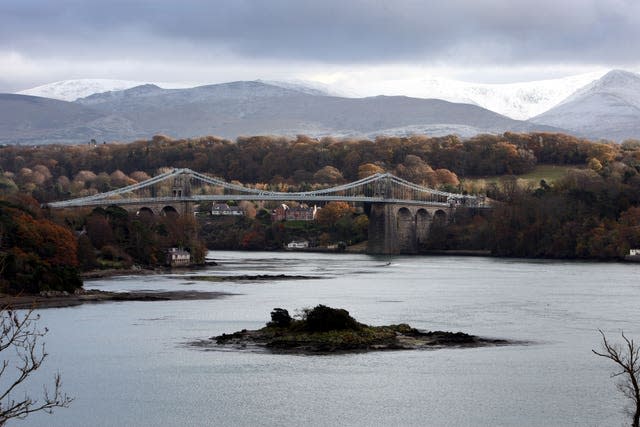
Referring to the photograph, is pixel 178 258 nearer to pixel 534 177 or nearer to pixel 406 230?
pixel 406 230

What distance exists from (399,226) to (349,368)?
195 feet

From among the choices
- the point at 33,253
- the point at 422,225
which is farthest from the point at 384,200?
the point at 33,253

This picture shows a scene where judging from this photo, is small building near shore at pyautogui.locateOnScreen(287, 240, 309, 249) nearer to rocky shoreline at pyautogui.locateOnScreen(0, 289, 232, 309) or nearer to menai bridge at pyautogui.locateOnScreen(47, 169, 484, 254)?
menai bridge at pyautogui.locateOnScreen(47, 169, 484, 254)

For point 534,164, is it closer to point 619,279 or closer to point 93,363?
point 619,279

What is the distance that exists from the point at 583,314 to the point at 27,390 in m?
17.7

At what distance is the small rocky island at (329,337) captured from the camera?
27125mm

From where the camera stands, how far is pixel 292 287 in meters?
44.4

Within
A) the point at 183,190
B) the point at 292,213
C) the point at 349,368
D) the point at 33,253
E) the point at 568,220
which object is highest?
the point at 183,190

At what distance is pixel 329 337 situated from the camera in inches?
1083

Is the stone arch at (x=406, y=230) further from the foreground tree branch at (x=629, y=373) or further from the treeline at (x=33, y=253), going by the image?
the foreground tree branch at (x=629, y=373)

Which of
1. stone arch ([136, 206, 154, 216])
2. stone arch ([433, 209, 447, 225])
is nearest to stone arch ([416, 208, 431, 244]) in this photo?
stone arch ([433, 209, 447, 225])

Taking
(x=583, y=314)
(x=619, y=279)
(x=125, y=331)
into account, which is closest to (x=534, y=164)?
(x=619, y=279)

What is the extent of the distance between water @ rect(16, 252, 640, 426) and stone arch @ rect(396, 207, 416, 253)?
135 feet

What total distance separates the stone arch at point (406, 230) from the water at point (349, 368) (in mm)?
41130
